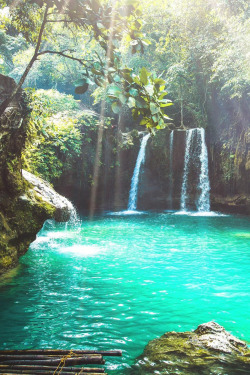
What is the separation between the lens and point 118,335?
4.29 meters

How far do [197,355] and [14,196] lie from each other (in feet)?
16.3

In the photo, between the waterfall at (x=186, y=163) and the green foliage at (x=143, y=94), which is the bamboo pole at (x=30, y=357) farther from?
the waterfall at (x=186, y=163)

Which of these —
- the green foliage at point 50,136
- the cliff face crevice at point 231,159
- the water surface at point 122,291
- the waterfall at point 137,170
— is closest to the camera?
the water surface at point 122,291

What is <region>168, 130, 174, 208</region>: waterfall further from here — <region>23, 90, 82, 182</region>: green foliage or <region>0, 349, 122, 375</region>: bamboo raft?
<region>0, 349, 122, 375</region>: bamboo raft

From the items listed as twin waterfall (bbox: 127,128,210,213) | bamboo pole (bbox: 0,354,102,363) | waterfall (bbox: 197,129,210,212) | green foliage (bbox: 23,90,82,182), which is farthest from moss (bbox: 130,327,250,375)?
twin waterfall (bbox: 127,128,210,213)

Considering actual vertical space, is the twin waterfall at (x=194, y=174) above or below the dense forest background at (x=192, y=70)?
below

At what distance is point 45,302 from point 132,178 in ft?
58.2

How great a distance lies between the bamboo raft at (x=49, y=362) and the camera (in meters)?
2.45

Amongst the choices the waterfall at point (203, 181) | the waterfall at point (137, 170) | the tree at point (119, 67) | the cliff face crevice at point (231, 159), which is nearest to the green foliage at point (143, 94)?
the tree at point (119, 67)

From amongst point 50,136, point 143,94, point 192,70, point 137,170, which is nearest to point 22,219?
point 50,136

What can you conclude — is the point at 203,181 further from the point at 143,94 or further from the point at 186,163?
the point at 143,94

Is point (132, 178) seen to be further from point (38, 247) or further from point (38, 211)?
point (38, 211)

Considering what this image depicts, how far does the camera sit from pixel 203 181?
20.9 m

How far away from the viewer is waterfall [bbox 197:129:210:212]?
2045 centimetres
